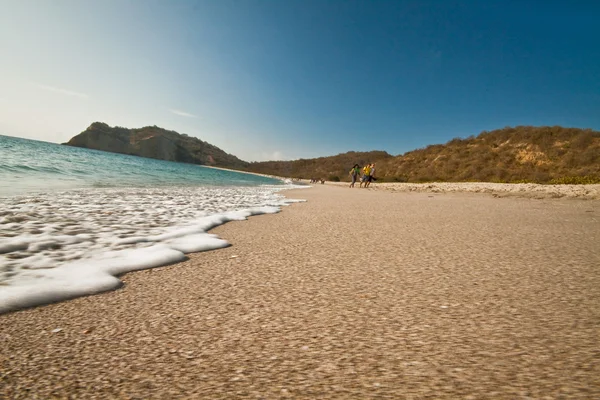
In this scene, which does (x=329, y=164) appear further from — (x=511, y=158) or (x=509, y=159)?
(x=509, y=159)

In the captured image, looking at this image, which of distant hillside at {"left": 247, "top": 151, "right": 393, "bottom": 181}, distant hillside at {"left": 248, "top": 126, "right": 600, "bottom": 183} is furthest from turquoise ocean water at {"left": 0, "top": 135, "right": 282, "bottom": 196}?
distant hillside at {"left": 247, "top": 151, "right": 393, "bottom": 181}

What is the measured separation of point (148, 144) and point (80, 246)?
126 meters

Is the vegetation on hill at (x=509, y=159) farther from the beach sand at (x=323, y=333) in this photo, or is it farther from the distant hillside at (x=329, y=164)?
the distant hillside at (x=329, y=164)

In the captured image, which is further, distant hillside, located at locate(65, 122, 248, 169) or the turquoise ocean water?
distant hillside, located at locate(65, 122, 248, 169)

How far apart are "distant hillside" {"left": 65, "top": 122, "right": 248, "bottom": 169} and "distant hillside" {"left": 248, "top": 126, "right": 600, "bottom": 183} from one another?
8862cm

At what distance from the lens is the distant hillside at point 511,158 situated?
15930 mm

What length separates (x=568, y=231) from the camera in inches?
119

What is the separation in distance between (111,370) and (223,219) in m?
2.94

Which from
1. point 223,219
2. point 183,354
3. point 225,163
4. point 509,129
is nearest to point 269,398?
point 183,354

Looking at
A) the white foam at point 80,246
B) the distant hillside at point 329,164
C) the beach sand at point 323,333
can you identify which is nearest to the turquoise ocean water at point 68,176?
the white foam at point 80,246

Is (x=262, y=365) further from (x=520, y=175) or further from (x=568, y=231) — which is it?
(x=520, y=175)

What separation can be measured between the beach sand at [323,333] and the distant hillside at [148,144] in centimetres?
10948

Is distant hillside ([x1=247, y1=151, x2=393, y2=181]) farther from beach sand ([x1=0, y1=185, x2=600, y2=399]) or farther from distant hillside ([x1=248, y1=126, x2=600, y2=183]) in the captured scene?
beach sand ([x1=0, y1=185, x2=600, y2=399])

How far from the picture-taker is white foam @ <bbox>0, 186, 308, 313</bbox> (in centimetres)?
145
